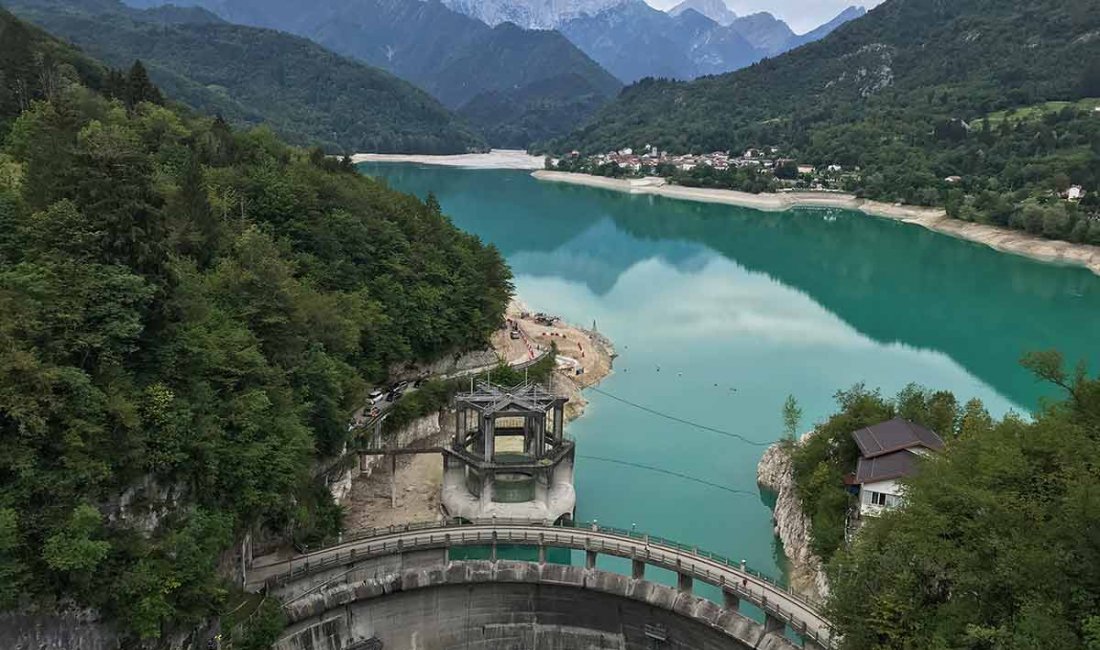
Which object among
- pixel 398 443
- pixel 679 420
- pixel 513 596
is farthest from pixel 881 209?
pixel 513 596

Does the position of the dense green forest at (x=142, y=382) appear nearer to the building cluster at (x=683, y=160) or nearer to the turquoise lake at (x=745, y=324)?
the turquoise lake at (x=745, y=324)

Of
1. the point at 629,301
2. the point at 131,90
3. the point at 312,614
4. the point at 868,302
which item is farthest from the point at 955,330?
the point at 131,90

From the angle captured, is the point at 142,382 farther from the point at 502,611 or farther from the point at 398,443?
the point at 398,443

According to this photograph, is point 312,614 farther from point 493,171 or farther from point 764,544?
point 493,171

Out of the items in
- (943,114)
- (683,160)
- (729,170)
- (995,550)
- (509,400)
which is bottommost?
(509,400)

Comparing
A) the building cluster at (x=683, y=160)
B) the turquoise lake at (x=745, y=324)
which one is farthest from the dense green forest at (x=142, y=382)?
the building cluster at (x=683, y=160)

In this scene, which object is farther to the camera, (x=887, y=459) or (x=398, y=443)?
(x=398, y=443)

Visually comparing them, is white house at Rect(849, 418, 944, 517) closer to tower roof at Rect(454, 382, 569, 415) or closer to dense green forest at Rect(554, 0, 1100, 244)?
tower roof at Rect(454, 382, 569, 415)
